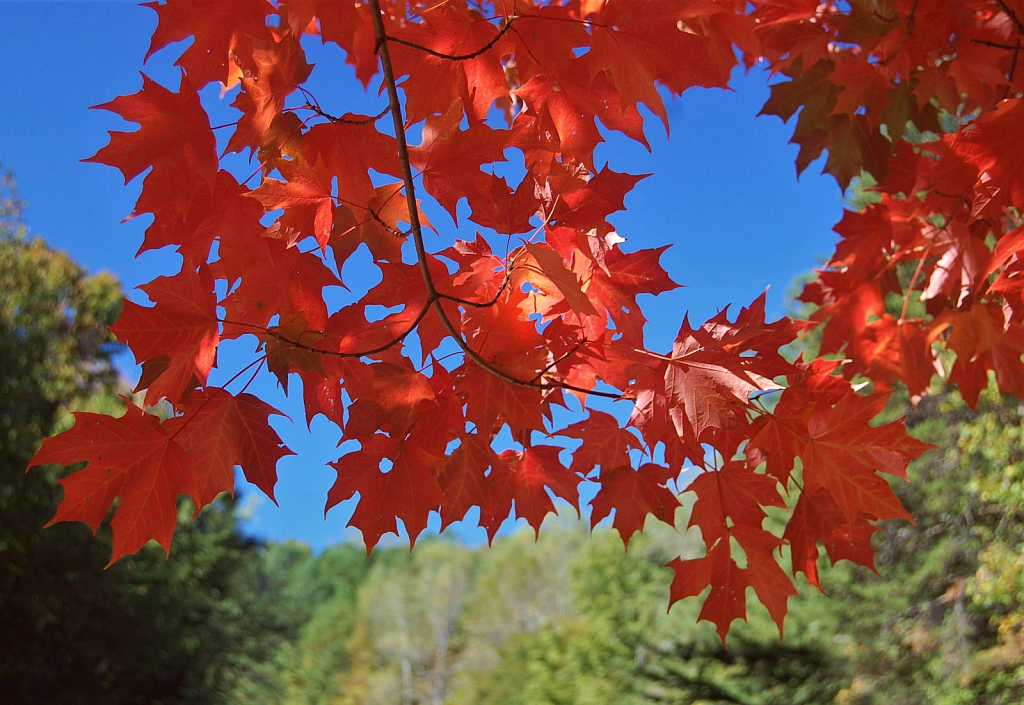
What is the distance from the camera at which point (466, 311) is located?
4.20ft

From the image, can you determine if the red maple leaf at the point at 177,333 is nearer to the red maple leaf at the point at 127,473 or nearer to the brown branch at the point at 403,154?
the red maple leaf at the point at 127,473

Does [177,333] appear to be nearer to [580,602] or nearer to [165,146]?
[165,146]

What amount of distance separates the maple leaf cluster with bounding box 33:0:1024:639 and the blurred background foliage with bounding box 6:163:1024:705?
420 centimetres

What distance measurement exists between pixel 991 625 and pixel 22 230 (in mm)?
15880

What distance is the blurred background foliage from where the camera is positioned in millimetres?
9406

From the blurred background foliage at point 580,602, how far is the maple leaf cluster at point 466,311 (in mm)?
4204

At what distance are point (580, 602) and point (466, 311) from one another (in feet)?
61.7

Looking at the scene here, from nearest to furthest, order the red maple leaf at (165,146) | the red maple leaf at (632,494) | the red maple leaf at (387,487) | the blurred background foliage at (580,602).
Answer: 1. the red maple leaf at (165,146)
2. the red maple leaf at (387,487)
3. the red maple leaf at (632,494)
4. the blurred background foliage at (580,602)

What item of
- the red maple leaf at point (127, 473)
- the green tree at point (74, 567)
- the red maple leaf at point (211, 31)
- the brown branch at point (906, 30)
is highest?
the green tree at point (74, 567)

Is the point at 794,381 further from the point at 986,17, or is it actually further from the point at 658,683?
the point at 658,683

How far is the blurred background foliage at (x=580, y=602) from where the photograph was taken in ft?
30.9

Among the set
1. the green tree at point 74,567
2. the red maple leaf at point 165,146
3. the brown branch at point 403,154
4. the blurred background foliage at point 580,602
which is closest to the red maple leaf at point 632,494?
the brown branch at point 403,154

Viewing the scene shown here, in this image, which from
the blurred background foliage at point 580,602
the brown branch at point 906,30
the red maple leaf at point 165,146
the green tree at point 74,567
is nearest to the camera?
the red maple leaf at point 165,146

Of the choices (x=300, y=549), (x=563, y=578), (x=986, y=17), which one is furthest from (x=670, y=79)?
(x=300, y=549)
